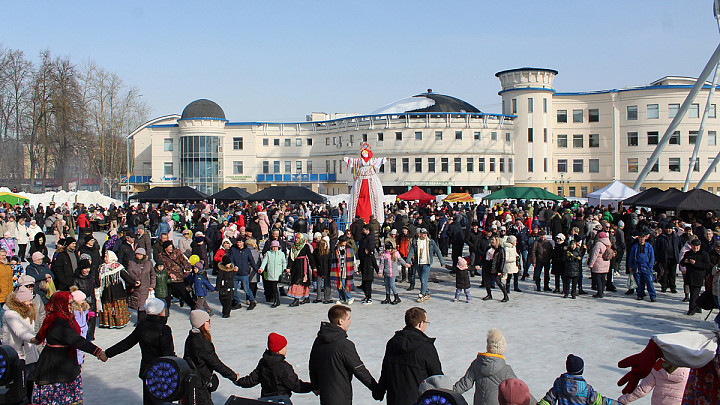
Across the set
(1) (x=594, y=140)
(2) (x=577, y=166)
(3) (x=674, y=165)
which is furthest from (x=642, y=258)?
(1) (x=594, y=140)

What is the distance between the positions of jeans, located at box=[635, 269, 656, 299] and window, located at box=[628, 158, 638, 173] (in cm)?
4529

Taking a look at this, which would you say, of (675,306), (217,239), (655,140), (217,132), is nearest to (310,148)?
(217,132)

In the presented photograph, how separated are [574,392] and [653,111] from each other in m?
55.0

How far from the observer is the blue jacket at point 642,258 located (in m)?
12.5

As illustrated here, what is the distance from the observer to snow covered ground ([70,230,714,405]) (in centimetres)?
771

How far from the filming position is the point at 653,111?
52.0 m

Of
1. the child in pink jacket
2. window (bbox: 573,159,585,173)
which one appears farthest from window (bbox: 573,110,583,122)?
the child in pink jacket

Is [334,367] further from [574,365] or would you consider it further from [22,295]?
[22,295]

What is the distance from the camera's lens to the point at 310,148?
199 feet

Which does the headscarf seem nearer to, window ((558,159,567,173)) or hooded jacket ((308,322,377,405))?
hooded jacket ((308,322,377,405))

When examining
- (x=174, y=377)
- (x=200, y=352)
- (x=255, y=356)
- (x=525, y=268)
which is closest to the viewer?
(x=174, y=377)

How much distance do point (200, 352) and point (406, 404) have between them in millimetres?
2032

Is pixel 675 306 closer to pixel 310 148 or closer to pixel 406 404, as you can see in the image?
pixel 406 404

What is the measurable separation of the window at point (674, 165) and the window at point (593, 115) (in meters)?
7.52
